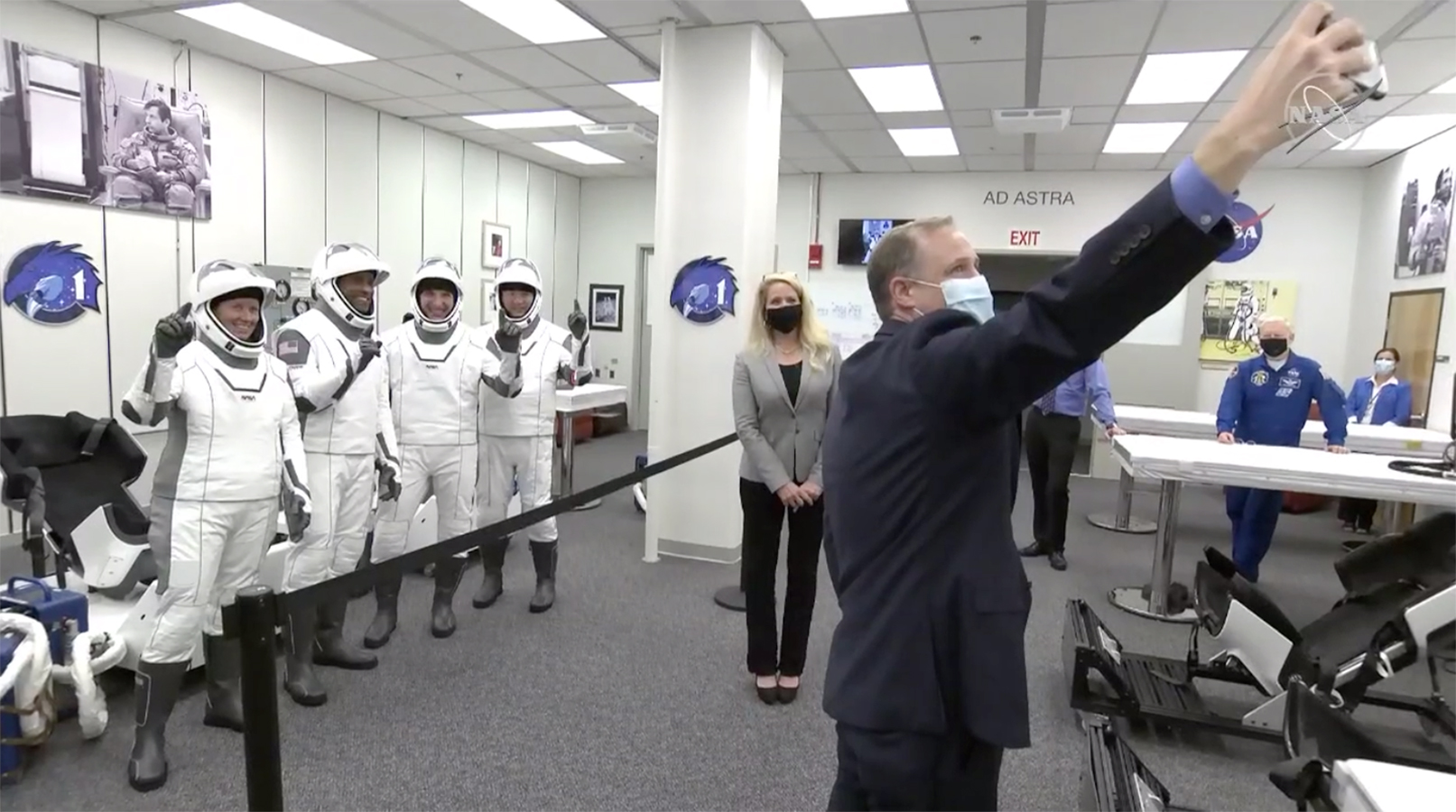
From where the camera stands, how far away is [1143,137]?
7715mm

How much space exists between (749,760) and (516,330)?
93.0 inches

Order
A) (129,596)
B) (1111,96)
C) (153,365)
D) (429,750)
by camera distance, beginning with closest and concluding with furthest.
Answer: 1. (153,365)
2. (429,750)
3. (129,596)
4. (1111,96)

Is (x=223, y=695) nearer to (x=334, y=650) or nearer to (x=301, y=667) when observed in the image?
(x=301, y=667)

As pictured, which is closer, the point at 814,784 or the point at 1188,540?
the point at 814,784

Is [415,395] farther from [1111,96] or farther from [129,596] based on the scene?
[1111,96]

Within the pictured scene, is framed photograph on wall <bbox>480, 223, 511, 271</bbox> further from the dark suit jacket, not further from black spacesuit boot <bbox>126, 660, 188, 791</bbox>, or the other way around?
the dark suit jacket

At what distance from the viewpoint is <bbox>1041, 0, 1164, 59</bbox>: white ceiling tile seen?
15.4 ft

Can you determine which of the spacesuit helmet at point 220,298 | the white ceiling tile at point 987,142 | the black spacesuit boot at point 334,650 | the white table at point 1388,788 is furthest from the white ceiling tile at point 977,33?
the white table at point 1388,788

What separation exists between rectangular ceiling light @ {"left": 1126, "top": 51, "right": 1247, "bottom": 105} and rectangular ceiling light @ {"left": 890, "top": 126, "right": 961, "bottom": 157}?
67.1 inches

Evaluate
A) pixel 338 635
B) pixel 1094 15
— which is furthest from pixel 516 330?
pixel 1094 15

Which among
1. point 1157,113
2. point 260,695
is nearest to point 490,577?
point 260,695

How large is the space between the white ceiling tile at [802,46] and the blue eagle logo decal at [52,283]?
458 centimetres

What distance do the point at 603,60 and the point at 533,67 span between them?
0.61 metres

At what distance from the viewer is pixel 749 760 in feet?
9.65
